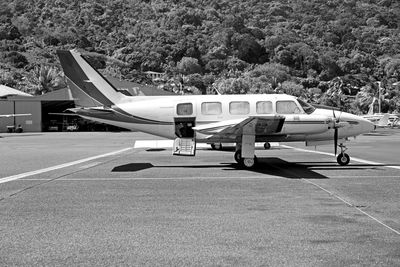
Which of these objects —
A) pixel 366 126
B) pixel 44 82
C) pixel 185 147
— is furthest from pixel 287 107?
pixel 44 82

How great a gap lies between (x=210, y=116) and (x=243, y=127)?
1.88 m

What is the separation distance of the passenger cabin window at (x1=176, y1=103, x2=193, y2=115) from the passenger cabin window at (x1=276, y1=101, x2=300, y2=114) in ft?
10.1

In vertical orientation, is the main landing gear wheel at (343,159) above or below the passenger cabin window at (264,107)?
below

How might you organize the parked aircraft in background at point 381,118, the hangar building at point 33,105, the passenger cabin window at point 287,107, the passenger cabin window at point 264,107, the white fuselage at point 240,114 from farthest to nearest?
the hangar building at point 33,105, the parked aircraft in background at point 381,118, the passenger cabin window at point 264,107, the passenger cabin window at point 287,107, the white fuselage at point 240,114

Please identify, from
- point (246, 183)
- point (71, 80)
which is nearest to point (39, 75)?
point (71, 80)

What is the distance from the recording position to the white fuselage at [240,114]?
17.2 meters

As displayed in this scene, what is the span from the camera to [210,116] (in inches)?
704

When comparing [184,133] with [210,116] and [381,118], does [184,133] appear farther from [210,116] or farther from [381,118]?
[381,118]

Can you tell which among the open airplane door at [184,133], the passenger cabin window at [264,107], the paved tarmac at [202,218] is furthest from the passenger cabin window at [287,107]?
the open airplane door at [184,133]

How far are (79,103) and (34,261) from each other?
43.6ft

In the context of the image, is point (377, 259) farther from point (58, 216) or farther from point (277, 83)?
point (277, 83)

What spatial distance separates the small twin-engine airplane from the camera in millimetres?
17062

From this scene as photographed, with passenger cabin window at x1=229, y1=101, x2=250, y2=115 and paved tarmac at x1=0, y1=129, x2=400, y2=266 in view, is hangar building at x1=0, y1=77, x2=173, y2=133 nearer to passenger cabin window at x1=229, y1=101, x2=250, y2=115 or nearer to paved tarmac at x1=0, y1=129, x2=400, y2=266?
passenger cabin window at x1=229, y1=101, x2=250, y2=115

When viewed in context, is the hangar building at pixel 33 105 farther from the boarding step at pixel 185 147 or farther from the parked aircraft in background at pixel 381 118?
the boarding step at pixel 185 147
